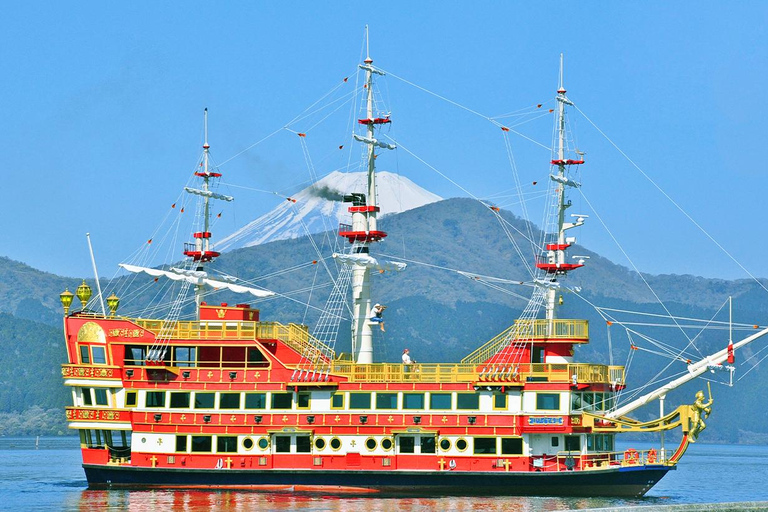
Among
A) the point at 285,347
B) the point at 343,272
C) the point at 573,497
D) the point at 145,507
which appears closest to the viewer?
the point at 145,507

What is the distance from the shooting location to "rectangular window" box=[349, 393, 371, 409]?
46.9m

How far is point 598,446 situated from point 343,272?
12.6 metres

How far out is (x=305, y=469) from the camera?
46.7 metres

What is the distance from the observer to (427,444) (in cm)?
4641

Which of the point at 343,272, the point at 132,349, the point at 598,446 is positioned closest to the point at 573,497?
the point at 598,446

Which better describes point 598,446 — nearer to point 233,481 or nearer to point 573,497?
point 573,497

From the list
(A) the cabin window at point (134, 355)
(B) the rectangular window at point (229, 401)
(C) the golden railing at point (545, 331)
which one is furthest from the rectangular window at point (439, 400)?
(A) the cabin window at point (134, 355)

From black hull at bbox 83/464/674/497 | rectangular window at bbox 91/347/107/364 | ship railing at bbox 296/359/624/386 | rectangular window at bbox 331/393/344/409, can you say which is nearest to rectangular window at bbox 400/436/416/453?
black hull at bbox 83/464/674/497

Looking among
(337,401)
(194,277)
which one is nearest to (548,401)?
(337,401)

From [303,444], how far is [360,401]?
2717 millimetres

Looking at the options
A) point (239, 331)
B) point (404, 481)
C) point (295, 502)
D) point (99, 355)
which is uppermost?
point (239, 331)

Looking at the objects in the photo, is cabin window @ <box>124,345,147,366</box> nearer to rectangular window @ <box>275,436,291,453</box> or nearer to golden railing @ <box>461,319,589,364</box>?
rectangular window @ <box>275,436,291,453</box>

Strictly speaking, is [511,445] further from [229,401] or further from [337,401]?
[229,401]

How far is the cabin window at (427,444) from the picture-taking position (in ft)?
152
